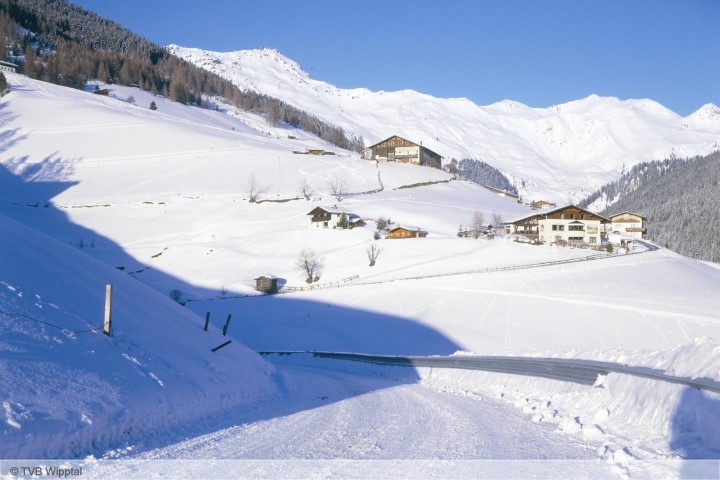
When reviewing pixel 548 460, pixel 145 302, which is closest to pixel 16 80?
pixel 145 302

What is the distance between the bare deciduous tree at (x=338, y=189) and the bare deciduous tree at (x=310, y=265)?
3456cm

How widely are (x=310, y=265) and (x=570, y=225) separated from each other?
151ft

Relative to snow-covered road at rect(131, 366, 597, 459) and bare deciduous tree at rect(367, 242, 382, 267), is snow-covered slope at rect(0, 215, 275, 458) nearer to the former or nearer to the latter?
snow-covered road at rect(131, 366, 597, 459)

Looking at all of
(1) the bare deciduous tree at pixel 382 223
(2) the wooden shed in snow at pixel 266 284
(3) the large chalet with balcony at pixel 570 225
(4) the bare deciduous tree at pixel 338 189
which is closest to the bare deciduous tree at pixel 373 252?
(1) the bare deciduous tree at pixel 382 223

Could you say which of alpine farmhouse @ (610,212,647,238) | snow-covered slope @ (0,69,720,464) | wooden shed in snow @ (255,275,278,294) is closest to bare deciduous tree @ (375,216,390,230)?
snow-covered slope @ (0,69,720,464)

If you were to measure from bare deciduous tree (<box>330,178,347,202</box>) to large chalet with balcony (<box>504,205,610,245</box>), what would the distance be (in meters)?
39.2

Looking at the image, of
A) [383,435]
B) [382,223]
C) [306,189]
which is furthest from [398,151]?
[383,435]

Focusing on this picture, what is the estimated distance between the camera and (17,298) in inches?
431

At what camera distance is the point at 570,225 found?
312 feet

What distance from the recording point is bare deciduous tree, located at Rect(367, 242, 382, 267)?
254 feet

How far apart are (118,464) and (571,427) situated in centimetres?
762

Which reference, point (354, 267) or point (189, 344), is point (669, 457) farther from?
point (354, 267)

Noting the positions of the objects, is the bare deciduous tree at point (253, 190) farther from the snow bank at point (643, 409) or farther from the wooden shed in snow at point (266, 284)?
the snow bank at point (643, 409)

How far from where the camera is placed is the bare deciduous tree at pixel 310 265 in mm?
75225
